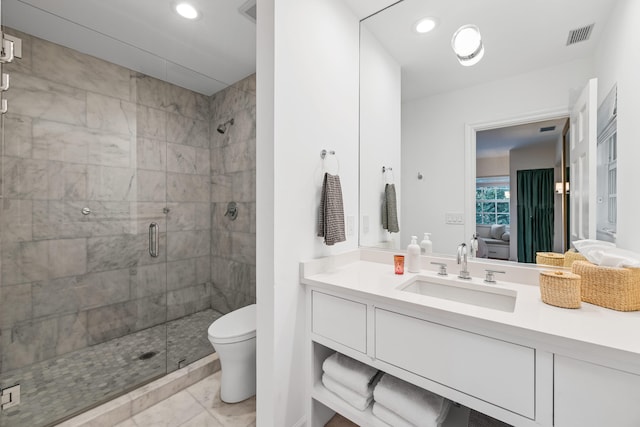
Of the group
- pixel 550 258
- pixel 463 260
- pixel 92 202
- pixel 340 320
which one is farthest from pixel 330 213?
pixel 92 202

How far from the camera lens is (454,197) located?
1.53 m

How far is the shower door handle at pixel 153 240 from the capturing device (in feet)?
7.95

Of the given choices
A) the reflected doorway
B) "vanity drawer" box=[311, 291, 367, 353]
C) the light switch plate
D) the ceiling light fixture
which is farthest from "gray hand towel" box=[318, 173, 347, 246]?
the ceiling light fixture

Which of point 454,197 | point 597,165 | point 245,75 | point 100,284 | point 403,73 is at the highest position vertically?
point 245,75

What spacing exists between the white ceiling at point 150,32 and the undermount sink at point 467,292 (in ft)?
6.65

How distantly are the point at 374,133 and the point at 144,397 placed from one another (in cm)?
217

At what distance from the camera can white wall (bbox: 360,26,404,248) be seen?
70.3 inches

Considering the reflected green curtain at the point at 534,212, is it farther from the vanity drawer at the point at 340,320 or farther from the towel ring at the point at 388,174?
the vanity drawer at the point at 340,320

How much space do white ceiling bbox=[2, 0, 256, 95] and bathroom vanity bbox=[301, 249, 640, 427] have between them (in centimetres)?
182

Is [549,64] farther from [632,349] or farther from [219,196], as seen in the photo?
[219,196]

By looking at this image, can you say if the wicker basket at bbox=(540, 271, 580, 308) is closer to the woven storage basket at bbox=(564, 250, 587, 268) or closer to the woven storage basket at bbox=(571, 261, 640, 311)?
the woven storage basket at bbox=(571, 261, 640, 311)

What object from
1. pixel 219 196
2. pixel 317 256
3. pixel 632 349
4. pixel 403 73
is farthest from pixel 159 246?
pixel 632 349

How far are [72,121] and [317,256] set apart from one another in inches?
86.3

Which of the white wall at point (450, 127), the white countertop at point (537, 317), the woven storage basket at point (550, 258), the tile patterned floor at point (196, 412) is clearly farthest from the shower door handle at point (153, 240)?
the woven storage basket at point (550, 258)
